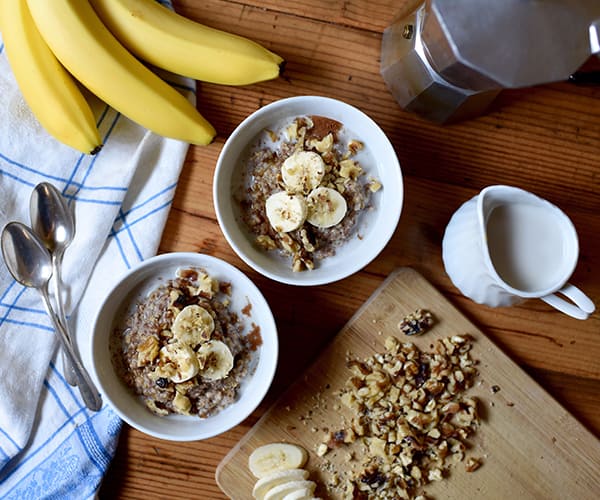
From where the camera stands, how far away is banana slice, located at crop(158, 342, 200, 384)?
0.93 meters

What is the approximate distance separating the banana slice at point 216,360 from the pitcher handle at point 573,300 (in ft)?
1.45

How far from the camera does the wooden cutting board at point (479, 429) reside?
3.40ft

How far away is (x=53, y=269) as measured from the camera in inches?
39.6

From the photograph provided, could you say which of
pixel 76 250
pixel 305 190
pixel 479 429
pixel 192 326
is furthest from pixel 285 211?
pixel 479 429

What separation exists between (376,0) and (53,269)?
2.03 feet

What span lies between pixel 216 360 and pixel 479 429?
0.42 m

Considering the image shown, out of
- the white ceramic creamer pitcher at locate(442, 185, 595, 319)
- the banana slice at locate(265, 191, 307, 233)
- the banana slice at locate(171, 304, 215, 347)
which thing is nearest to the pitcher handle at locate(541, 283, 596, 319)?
the white ceramic creamer pitcher at locate(442, 185, 595, 319)

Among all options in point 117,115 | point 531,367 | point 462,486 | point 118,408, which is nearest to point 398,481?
point 462,486

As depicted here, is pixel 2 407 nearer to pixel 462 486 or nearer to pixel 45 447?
pixel 45 447

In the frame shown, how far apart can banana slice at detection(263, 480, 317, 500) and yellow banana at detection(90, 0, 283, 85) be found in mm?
584

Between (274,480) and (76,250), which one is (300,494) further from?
(76,250)

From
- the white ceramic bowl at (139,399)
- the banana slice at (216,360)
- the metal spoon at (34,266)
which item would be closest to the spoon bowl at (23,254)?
the metal spoon at (34,266)

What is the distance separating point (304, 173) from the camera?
956mm

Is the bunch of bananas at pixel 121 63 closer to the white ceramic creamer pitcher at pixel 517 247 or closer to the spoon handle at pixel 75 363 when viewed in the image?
the spoon handle at pixel 75 363
